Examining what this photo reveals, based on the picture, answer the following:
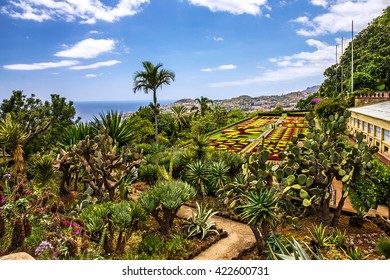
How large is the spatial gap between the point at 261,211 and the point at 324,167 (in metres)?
1.79

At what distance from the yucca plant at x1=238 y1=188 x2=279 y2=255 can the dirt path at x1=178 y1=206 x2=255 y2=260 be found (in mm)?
492

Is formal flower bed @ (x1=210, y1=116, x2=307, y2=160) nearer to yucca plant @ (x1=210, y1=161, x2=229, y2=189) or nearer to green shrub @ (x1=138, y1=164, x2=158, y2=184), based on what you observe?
Answer: green shrub @ (x1=138, y1=164, x2=158, y2=184)

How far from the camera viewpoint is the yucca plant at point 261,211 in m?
4.69

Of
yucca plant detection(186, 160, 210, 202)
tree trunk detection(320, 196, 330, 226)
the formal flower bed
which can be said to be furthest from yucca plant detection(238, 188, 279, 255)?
Answer: the formal flower bed

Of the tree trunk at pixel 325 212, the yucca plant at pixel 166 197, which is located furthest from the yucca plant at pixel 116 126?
the tree trunk at pixel 325 212

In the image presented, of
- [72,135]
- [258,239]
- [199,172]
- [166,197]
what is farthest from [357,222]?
[72,135]

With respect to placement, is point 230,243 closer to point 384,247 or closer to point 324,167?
point 324,167

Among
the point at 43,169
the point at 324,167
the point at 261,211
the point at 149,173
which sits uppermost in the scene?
the point at 324,167

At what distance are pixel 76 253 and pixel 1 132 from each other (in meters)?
3.45

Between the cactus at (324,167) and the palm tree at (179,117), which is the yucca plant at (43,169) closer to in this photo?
the cactus at (324,167)

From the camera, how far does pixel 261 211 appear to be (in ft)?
15.5

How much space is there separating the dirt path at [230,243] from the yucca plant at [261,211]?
0.49m

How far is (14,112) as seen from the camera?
6.15m
